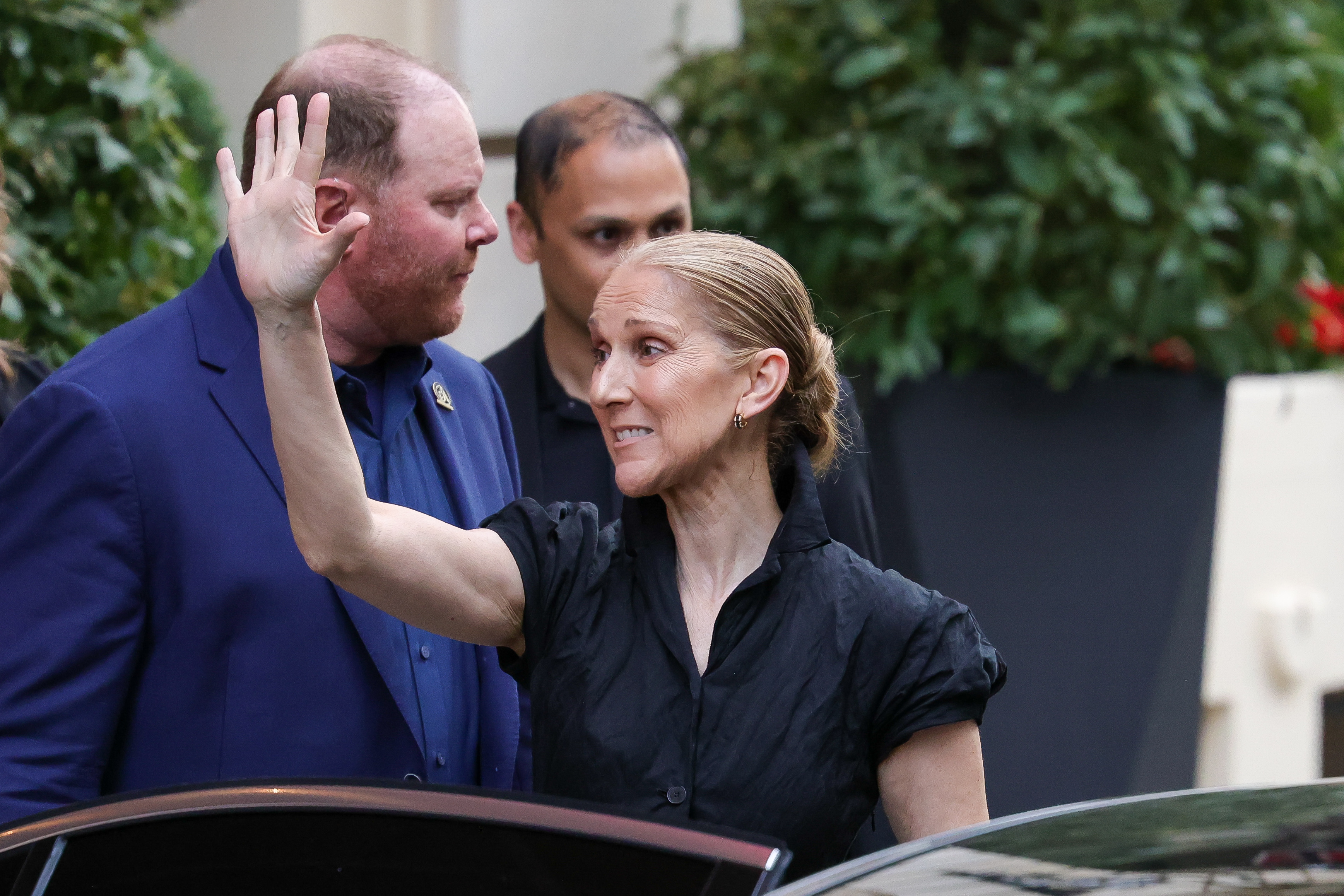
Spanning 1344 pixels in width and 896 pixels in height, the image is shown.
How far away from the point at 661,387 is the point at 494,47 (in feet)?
10.3

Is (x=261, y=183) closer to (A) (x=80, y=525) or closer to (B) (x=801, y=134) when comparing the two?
(A) (x=80, y=525)

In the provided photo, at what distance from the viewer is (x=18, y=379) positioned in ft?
10.4

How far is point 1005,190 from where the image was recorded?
4559 millimetres

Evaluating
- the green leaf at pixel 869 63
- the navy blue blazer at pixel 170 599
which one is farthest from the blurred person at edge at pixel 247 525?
the green leaf at pixel 869 63

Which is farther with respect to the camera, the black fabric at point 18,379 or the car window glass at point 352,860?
the black fabric at point 18,379

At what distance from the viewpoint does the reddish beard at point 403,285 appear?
7.51ft

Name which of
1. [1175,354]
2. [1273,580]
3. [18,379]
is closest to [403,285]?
[18,379]

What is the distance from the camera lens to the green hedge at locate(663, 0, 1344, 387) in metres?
4.45

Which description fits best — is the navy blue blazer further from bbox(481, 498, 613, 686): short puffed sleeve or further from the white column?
the white column

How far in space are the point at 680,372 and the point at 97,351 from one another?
30.5 inches

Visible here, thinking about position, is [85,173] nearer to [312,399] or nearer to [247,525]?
[247,525]

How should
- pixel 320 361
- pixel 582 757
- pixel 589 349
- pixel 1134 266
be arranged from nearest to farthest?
pixel 320 361
pixel 582 757
pixel 589 349
pixel 1134 266

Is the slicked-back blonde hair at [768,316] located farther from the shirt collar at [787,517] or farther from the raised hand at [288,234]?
the raised hand at [288,234]

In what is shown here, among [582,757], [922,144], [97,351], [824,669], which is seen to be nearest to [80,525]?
[97,351]
